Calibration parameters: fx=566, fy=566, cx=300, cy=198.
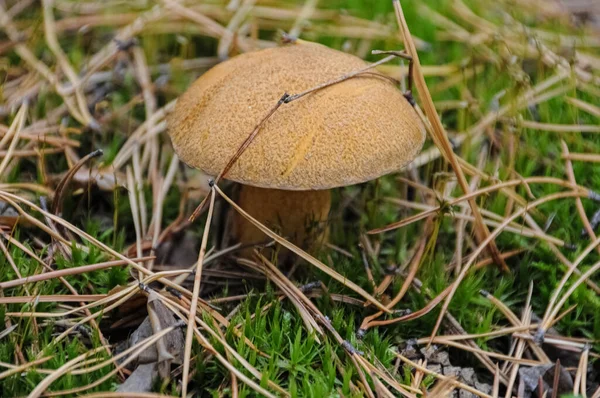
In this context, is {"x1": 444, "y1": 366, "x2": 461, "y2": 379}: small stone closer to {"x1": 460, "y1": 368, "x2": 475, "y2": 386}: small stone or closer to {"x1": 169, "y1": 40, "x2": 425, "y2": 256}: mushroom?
{"x1": 460, "y1": 368, "x2": 475, "y2": 386}: small stone

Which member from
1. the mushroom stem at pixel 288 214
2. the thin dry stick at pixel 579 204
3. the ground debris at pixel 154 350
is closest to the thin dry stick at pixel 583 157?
the thin dry stick at pixel 579 204

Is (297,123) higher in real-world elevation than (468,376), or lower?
higher

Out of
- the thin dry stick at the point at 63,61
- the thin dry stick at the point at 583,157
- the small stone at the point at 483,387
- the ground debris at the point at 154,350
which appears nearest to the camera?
the ground debris at the point at 154,350

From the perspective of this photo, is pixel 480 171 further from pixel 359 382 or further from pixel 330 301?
pixel 359 382

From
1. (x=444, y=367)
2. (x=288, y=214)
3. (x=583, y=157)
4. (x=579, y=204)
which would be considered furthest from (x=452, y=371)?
(x=583, y=157)

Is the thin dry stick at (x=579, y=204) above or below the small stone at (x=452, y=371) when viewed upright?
above

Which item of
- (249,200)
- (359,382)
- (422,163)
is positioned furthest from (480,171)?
(359,382)

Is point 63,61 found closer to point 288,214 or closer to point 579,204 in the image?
point 288,214

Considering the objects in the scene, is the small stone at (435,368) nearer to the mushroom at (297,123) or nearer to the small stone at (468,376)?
the small stone at (468,376)
